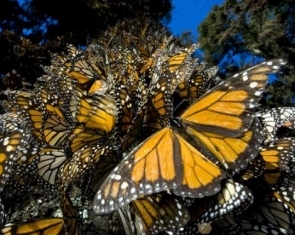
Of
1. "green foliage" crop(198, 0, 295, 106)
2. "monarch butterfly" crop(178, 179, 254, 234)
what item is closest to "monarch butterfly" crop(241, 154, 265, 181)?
"monarch butterfly" crop(178, 179, 254, 234)

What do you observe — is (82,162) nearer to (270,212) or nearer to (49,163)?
(49,163)

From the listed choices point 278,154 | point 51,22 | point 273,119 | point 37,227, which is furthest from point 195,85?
point 51,22

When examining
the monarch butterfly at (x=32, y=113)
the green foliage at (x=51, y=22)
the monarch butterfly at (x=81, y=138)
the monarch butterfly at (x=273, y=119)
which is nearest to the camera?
the monarch butterfly at (x=81, y=138)

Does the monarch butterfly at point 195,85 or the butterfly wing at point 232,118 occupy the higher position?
the monarch butterfly at point 195,85

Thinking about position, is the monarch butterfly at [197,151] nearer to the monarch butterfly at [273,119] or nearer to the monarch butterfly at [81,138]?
the monarch butterfly at [81,138]

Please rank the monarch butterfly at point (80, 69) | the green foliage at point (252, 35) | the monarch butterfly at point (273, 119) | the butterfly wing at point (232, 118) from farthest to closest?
1. the green foliage at point (252, 35)
2. the monarch butterfly at point (80, 69)
3. the monarch butterfly at point (273, 119)
4. the butterfly wing at point (232, 118)

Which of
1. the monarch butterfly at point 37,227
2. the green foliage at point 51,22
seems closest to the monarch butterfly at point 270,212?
the monarch butterfly at point 37,227

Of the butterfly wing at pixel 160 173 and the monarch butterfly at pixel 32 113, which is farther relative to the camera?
the monarch butterfly at pixel 32 113

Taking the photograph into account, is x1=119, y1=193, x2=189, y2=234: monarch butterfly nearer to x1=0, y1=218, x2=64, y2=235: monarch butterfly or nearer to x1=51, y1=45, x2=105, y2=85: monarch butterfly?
x1=0, y1=218, x2=64, y2=235: monarch butterfly
